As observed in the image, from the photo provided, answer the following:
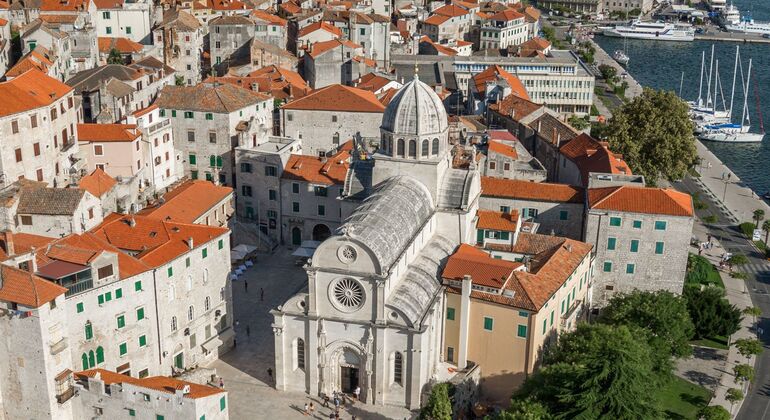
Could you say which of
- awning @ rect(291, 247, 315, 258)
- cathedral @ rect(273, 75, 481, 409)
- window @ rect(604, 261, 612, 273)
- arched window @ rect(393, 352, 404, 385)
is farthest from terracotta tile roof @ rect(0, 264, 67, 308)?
window @ rect(604, 261, 612, 273)

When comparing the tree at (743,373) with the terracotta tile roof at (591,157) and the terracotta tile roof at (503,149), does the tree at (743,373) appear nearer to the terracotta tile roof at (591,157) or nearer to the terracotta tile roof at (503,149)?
the terracotta tile roof at (591,157)

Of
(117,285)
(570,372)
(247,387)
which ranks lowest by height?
(247,387)

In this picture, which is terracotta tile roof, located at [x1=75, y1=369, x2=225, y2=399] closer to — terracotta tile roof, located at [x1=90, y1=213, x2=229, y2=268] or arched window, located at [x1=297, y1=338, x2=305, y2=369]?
arched window, located at [x1=297, y1=338, x2=305, y2=369]

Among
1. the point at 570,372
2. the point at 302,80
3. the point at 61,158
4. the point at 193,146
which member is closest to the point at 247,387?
the point at 570,372

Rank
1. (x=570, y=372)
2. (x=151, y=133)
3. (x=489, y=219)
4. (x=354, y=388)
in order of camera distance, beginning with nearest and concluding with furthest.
Result: (x=570, y=372)
(x=354, y=388)
(x=489, y=219)
(x=151, y=133)

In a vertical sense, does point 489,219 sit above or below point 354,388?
above

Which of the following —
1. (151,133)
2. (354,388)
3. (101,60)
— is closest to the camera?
(354,388)

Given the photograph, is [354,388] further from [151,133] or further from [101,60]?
[101,60]
